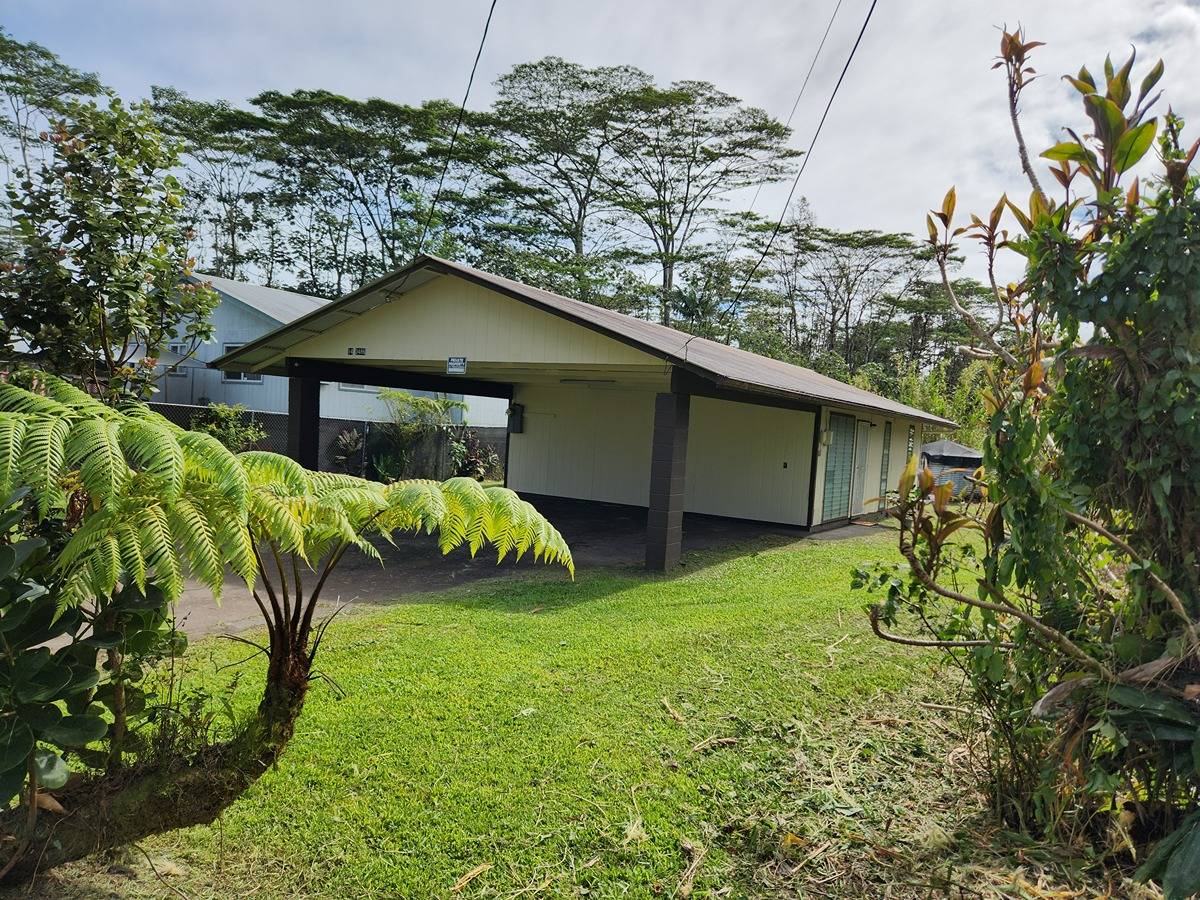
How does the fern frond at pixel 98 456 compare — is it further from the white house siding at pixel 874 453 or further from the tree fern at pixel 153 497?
the white house siding at pixel 874 453

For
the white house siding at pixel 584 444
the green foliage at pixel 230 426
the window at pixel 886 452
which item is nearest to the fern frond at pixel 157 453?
the white house siding at pixel 584 444

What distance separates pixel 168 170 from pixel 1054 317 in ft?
13.8

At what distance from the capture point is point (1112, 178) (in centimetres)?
253

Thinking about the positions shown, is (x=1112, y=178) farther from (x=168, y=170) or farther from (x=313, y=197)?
(x=313, y=197)

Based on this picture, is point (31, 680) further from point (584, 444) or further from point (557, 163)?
point (557, 163)

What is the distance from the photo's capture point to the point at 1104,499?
259 cm

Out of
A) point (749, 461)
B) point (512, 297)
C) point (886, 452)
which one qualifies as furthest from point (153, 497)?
point (886, 452)

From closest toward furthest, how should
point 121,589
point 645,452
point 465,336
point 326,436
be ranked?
point 121,589 < point 465,336 < point 645,452 < point 326,436

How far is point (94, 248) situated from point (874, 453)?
54.8 feet

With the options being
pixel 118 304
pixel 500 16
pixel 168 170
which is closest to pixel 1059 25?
pixel 500 16

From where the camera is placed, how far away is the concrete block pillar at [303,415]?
1271cm

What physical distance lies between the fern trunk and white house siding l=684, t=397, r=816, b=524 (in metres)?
12.1

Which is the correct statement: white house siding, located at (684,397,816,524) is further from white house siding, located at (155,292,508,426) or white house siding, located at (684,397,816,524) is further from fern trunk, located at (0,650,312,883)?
fern trunk, located at (0,650,312,883)

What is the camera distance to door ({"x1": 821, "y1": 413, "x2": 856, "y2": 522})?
14.4 metres
